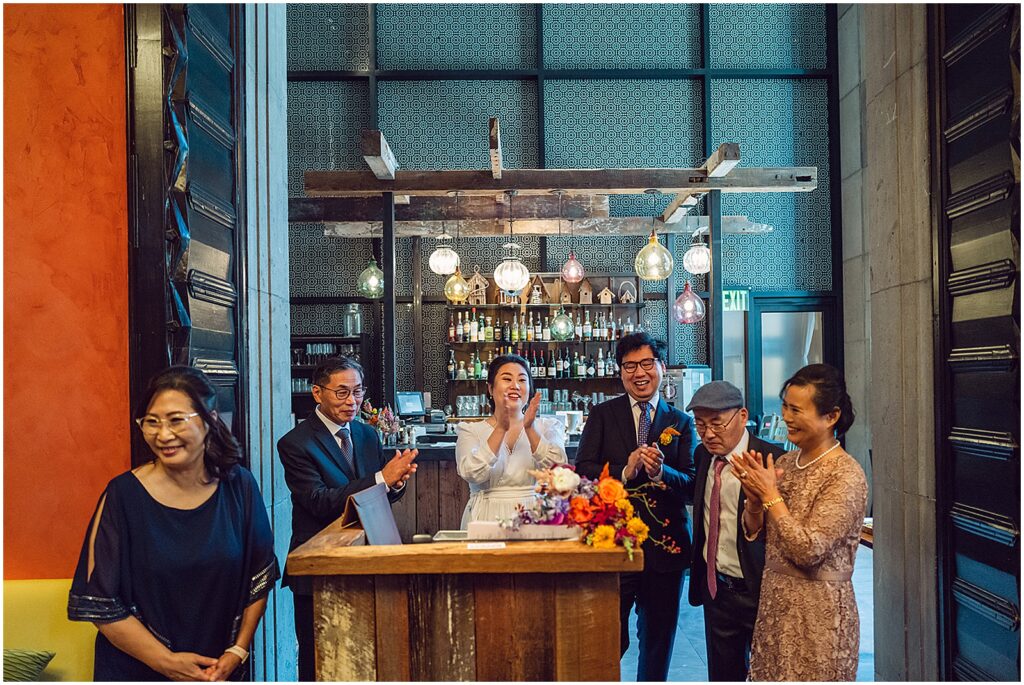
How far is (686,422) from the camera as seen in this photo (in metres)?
3.47

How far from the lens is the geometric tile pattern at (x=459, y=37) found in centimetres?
986

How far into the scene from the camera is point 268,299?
3.58 meters

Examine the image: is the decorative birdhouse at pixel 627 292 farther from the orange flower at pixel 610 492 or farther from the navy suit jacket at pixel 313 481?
the orange flower at pixel 610 492

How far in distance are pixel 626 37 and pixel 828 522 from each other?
896 centimetres

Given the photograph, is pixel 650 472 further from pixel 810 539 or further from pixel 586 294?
pixel 586 294

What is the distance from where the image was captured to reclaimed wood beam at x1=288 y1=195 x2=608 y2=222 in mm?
7473

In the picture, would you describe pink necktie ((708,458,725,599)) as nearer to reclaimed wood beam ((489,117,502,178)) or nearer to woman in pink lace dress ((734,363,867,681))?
woman in pink lace dress ((734,363,867,681))

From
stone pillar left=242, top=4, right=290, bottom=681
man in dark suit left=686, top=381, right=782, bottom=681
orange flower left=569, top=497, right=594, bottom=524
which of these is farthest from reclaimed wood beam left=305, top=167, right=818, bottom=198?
orange flower left=569, top=497, right=594, bottom=524

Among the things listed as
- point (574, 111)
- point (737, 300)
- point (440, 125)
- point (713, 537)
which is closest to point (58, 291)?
point (713, 537)

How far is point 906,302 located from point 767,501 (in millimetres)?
1481

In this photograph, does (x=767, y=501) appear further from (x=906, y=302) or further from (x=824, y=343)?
(x=824, y=343)

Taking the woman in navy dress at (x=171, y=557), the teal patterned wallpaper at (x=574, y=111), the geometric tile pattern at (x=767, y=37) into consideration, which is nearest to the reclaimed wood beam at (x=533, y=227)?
the teal patterned wallpaper at (x=574, y=111)

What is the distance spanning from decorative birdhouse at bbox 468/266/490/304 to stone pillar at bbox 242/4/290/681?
5.42 metres

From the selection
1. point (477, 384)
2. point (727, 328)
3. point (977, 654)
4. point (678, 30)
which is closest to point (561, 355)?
point (477, 384)
